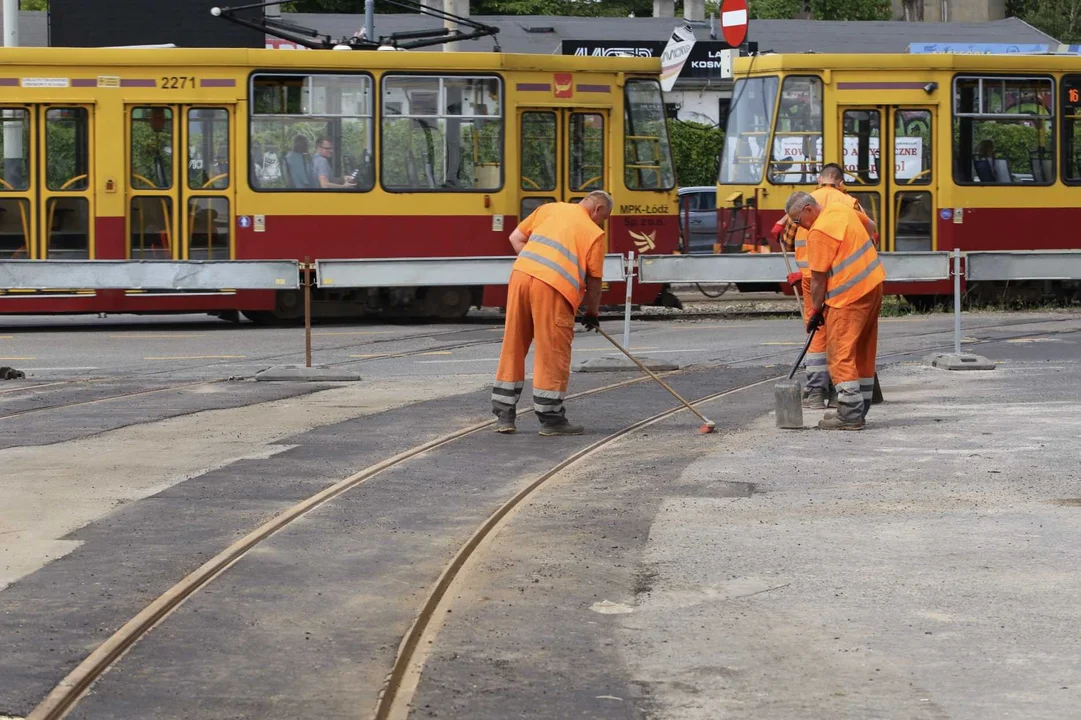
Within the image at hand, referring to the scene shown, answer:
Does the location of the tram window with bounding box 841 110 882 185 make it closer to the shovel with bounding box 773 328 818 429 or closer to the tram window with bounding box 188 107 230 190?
the tram window with bounding box 188 107 230 190

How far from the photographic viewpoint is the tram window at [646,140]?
2158 cm

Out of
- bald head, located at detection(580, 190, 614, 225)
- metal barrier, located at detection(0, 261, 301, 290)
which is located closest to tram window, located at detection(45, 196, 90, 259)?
metal barrier, located at detection(0, 261, 301, 290)

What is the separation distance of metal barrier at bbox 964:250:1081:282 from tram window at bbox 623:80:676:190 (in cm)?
492

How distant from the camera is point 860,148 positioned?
22125 millimetres

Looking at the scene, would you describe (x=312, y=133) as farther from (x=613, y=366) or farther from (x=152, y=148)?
(x=613, y=366)

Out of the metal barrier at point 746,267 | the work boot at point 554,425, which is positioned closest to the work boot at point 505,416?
the work boot at point 554,425

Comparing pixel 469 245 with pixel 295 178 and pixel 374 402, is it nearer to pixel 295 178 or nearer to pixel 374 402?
pixel 295 178

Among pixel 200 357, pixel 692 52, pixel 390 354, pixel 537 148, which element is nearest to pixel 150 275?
pixel 200 357

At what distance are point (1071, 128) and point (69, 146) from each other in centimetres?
1221

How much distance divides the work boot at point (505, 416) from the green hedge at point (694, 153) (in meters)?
26.3

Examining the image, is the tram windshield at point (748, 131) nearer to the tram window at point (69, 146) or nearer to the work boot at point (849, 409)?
the tram window at point (69, 146)

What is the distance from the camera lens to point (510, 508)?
28.8 ft

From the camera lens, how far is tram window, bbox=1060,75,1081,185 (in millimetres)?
22688

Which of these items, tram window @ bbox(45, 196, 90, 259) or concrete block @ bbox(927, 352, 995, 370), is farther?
tram window @ bbox(45, 196, 90, 259)
